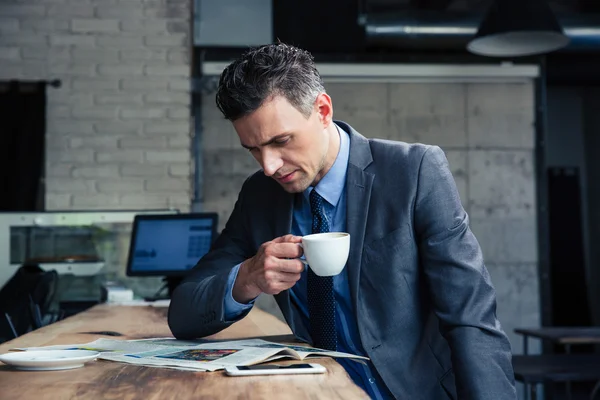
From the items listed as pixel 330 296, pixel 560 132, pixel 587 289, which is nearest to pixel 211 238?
pixel 330 296

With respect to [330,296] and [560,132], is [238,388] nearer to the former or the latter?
[330,296]

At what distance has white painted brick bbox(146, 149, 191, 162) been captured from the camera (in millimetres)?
5261

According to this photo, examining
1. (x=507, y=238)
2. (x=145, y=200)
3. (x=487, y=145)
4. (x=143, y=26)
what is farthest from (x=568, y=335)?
(x=143, y=26)

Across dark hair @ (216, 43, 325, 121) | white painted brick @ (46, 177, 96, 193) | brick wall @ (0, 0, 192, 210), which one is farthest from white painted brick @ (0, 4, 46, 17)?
dark hair @ (216, 43, 325, 121)

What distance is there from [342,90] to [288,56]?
4028mm

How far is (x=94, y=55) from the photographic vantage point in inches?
208

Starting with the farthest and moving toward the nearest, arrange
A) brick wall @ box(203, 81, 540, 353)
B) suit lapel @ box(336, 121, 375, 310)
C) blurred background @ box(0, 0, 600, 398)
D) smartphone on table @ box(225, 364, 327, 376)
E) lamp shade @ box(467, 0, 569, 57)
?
brick wall @ box(203, 81, 540, 353) → blurred background @ box(0, 0, 600, 398) → lamp shade @ box(467, 0, 569, 57) → suit lapel @ box(336, 121, 375, 310) → smartphone on table @ box(225, 364, 327, 376)

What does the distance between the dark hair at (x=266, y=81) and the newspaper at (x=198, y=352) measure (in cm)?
46

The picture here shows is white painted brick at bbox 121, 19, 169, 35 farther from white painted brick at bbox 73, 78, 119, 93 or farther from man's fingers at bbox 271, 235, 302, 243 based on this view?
man's fingers at bbox 271, 235, 302, 243

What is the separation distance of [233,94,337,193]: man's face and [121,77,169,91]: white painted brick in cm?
391

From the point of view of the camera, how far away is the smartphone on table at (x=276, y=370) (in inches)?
44.3

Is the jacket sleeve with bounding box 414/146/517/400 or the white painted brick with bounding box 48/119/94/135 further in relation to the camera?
the white painted brick with bounding box 48/119/94/135

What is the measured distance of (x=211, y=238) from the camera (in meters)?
3.56

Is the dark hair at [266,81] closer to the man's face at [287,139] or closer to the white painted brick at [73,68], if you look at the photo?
the man's face at [287,139]
